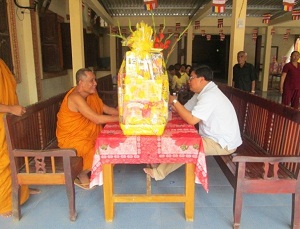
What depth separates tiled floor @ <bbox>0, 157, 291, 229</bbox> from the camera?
2.04 m

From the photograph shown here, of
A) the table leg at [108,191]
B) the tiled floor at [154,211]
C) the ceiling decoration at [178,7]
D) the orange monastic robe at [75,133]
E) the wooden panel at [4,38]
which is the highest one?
the ceiling decoration at [178,7]

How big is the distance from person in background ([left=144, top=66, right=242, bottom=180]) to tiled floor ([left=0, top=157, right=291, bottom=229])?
1.06 ft

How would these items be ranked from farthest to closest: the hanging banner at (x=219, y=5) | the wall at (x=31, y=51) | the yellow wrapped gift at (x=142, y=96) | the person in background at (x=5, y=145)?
the hanging banner at (x=219, y=5)
the wall at (x=31, y=51)
the person in background at (x=5, y=145)
the yellow wrapped gift at (x=142, y=96)

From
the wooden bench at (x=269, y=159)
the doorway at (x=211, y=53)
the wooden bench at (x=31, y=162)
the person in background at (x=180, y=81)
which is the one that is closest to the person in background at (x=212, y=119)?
the wooden bench at (x=269, y=159)

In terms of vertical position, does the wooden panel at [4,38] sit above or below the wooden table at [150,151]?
above

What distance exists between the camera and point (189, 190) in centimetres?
204

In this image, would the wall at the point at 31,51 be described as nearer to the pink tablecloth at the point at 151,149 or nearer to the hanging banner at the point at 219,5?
the pink tablecloth at the point at 151,149

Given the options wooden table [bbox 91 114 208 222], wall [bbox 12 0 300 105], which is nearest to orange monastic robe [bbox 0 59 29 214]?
wooden table [bbox 91 114 208 222]

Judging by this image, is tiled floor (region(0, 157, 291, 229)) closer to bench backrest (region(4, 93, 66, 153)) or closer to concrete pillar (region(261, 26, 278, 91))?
bench backrest (region(4, 93, 66, 153))

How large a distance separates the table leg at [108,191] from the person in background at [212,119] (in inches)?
13.7

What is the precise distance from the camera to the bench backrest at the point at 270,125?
2.02 m

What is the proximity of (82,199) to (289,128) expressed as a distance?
5.90ft

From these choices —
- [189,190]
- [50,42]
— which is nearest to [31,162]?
[189,190]

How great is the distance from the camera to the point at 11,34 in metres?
3.54
